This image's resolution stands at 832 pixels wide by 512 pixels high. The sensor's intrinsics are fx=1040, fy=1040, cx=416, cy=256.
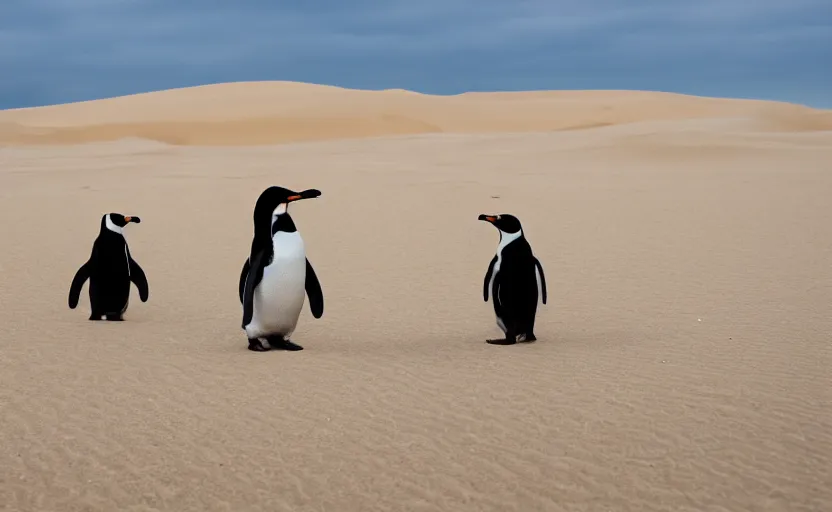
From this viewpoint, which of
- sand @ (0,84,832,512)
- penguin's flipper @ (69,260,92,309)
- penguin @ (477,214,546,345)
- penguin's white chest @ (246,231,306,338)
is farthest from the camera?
penguin's flipper @ (69,260,92,309)

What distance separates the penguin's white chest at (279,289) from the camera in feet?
20.6

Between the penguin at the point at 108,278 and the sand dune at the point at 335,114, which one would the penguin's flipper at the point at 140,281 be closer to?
the penguin at the point at 108,278

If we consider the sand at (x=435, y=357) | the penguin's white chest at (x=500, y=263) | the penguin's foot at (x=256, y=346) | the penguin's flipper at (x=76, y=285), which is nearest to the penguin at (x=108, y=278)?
the penguin's flipper at (x=76, y=285)

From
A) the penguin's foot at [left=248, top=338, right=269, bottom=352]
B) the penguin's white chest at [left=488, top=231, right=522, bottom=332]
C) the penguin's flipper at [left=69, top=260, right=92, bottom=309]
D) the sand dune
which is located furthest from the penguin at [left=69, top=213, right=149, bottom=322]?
the sand dune

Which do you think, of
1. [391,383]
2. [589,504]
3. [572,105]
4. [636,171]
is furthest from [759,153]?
[572,105]

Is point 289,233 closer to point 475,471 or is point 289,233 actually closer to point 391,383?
point 391,383

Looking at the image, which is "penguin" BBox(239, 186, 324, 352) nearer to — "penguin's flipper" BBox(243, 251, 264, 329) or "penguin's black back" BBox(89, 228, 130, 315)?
"penguin's flipper" BBox(243, 251, 264, 329)

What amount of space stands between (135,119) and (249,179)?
103ft

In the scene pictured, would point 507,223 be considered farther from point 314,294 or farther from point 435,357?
point 314,294

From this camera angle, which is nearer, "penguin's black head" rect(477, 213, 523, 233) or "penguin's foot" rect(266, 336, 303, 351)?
"penguin's foot" rect(266, 336, 303, 351)

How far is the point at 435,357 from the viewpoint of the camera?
19.6 feet

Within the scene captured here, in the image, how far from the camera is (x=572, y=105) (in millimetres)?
52531

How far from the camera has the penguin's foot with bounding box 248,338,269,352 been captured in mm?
6338

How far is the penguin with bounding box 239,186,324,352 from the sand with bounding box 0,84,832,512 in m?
0.29
